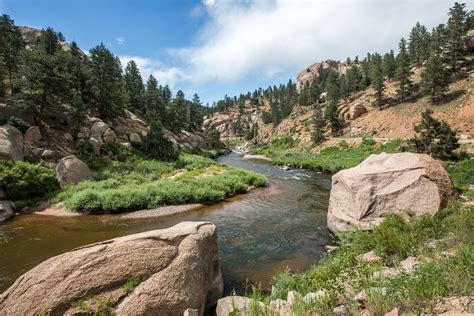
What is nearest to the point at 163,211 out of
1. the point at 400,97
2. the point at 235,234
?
the point at 235,234

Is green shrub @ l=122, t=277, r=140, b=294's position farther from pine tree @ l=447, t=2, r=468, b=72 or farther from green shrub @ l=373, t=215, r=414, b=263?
pine tree @ l=447, t=2, r=468, b=72

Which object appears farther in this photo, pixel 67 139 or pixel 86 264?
pixel 67 139

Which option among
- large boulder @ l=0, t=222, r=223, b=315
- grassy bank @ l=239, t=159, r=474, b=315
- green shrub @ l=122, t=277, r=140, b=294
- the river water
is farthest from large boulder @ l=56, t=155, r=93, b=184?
grassy bank @ l=239, t=159, r=474, b=315

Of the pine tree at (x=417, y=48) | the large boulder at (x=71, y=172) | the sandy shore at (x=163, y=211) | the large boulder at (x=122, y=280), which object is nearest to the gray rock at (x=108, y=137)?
the large boulder at (x=71, y=172)

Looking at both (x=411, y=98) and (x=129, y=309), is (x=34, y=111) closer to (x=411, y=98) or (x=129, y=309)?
(x=129, y=309)

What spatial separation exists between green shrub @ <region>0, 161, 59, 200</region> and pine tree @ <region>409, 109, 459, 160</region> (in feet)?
130

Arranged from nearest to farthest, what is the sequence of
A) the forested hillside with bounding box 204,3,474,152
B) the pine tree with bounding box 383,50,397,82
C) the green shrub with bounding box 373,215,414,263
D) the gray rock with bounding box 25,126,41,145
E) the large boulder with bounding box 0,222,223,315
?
the large boulder with bounding box 0,222,223,315 < the green shrub with bounding box 373,215,414,263 < the gray rock with bounding box 25,126,41,145 < the forested hillside with bounding box 204,3,474,152 < the pine tree with bounding box 383,50,397,82

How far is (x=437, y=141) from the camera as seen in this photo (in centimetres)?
3148

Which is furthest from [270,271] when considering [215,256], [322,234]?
[322,234]

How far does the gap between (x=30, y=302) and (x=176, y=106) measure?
220 feet

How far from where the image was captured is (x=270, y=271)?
11922mm

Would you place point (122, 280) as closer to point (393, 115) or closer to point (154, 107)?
point (154, 107)

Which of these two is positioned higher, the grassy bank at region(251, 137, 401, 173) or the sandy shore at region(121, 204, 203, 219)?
the grassy bank at region(251, 137, 401, 173)

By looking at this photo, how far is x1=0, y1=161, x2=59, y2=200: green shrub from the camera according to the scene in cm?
2195
